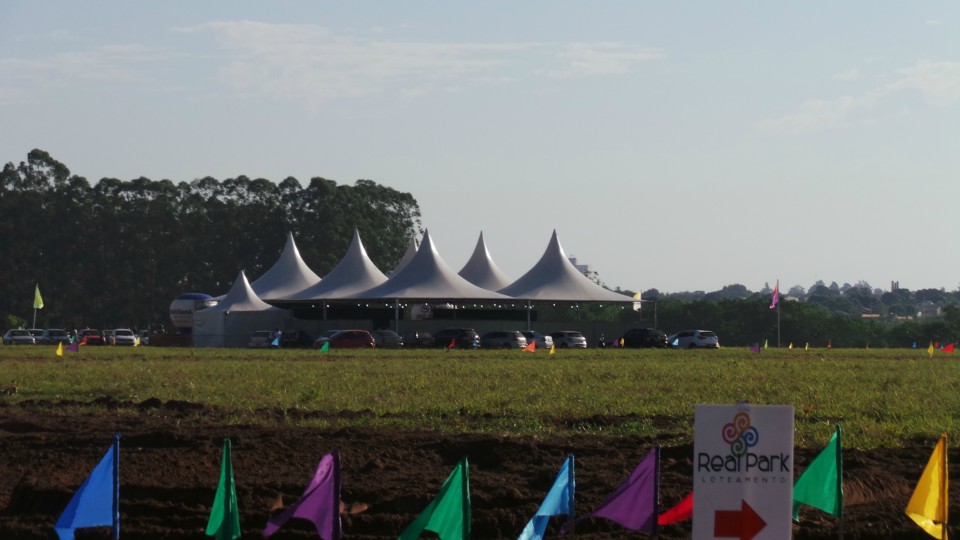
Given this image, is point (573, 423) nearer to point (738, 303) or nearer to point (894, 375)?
point (894, 375)

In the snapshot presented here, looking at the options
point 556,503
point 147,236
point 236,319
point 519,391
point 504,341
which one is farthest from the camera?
point 147,236

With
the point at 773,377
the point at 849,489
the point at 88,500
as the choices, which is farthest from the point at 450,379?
the point at 88,500

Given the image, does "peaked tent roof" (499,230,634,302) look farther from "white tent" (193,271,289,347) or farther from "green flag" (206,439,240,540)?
"green flag" (206,439,240,540)

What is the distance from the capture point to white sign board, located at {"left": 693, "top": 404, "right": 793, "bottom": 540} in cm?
792

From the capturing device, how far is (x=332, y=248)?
359 feet

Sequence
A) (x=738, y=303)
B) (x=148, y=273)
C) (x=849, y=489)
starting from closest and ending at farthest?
(x=849, y=489) < (x=738, y=303) < (x=148, y=273)

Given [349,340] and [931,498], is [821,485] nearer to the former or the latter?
[931,498]

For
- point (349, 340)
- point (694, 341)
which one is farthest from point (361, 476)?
point (694, 341)

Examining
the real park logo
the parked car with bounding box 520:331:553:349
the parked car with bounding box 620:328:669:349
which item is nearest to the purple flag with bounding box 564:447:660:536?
the real park logo

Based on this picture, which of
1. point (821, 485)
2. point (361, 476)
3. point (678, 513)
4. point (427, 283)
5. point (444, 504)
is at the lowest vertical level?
point (361, 476)

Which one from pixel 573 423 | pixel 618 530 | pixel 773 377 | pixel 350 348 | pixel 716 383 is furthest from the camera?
pixel 350 348

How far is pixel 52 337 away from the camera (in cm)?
7838

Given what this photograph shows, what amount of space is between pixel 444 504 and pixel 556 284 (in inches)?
2490

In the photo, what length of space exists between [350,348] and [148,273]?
4767cm
